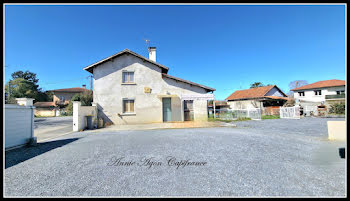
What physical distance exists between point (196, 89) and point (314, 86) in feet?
102

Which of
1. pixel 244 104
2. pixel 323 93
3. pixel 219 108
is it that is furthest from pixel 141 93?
pixel 323 93

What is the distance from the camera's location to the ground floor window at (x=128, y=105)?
1171cm

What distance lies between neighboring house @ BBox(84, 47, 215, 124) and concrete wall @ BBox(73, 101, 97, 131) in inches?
40.8

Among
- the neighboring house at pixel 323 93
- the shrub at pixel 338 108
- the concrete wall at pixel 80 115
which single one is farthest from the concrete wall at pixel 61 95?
the shrub at pixel 338 108

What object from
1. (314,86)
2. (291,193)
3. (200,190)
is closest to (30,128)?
(200,190)

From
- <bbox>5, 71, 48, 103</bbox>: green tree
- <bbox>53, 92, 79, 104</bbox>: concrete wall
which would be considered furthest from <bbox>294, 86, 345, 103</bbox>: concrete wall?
<bbox>5, 71, 48, 103</bbox>: green tree

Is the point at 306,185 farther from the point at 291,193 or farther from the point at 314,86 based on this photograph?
the point at 314,86

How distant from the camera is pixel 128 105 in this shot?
463 inches

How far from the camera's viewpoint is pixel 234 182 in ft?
8.13

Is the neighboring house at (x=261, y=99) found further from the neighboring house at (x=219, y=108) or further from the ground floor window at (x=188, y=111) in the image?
the ground floor window at (x=188, y=111)

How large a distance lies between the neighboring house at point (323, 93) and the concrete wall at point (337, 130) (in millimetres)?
22033

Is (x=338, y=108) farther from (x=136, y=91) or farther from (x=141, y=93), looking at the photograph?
(x=136, y=91)

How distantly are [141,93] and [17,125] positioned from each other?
298 inches

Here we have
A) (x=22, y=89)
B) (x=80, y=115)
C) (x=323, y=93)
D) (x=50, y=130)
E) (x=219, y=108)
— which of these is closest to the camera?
(x=80, y=115)
